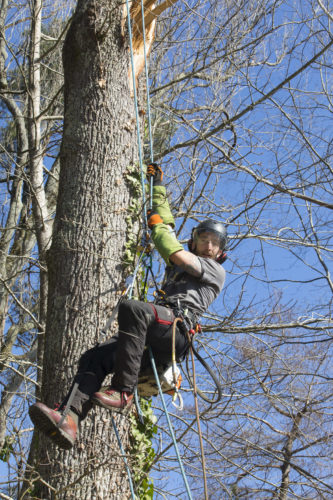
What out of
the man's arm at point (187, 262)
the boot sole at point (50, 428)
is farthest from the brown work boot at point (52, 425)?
the man's arm at point (187, 262)

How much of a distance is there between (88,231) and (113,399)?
1054 millimetres

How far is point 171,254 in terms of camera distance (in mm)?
Result: 3707

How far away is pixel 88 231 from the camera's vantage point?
12.3ft

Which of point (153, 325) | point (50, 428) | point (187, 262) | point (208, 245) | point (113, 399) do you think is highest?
point (208, 245)

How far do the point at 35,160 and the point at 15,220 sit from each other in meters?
3.47

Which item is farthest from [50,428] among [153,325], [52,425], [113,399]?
[153,325]

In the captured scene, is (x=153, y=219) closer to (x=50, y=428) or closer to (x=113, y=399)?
(x=113, y=399)

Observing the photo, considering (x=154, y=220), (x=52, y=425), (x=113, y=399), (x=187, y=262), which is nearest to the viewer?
(x=52, y=425)

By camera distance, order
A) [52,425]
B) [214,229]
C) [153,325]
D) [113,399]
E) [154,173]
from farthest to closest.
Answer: [154,173] → [214,229] → [153,325] → [113,399] → [52,425]

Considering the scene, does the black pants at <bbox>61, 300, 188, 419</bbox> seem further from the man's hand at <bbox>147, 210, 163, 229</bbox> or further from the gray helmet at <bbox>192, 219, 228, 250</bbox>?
the gray helmet at <bbox>192, 219, 228, 250</bbox>

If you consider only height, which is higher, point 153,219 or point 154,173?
point 154,173

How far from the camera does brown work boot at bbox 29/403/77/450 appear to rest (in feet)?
9.74

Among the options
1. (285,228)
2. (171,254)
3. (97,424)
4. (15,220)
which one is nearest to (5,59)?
(15,220)

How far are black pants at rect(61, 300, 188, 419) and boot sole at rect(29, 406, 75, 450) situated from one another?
20 cm
